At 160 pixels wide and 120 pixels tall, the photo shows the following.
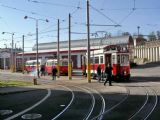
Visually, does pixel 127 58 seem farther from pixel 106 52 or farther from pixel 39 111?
pixel 39 111

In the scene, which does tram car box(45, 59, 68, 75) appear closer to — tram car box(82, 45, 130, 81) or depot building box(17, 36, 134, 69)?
depot building box(17, 36, 134, 69)

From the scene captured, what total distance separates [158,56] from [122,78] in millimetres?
49008

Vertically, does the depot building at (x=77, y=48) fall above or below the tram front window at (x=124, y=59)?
above

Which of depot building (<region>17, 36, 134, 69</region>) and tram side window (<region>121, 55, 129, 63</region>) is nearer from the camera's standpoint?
tram side window (<region>121, 55, 129, 63</region>)

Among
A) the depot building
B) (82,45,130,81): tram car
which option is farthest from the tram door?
the depot building

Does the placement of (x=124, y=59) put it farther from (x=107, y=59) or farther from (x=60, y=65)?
(x=60, y=65)

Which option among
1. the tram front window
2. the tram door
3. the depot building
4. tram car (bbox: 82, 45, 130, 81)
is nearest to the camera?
tram car (bbox: 82, 45, 130, 81)

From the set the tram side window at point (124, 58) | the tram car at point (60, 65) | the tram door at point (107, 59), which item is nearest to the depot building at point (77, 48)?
the tram car at point (60, 65)

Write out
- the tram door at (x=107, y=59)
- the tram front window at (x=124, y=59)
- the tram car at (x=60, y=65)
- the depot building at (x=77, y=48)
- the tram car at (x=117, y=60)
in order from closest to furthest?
the tram car at (x=117, y=60), the tram front window at (x=124, y=59), the tram door at (x=107, y=59), the tram car at (x=60, y=65), the depot building at (x=77, y=48)

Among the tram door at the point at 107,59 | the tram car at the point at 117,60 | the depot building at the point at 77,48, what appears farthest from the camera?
the depot building at the point at 77,48

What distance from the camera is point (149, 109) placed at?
54.4 ft

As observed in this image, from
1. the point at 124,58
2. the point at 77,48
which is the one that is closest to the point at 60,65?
the point at 77,48

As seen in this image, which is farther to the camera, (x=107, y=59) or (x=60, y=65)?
(x=60, y=65)

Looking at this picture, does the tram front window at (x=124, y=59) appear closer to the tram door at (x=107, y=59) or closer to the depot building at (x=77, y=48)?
the tram door at (x=107, y=59)
